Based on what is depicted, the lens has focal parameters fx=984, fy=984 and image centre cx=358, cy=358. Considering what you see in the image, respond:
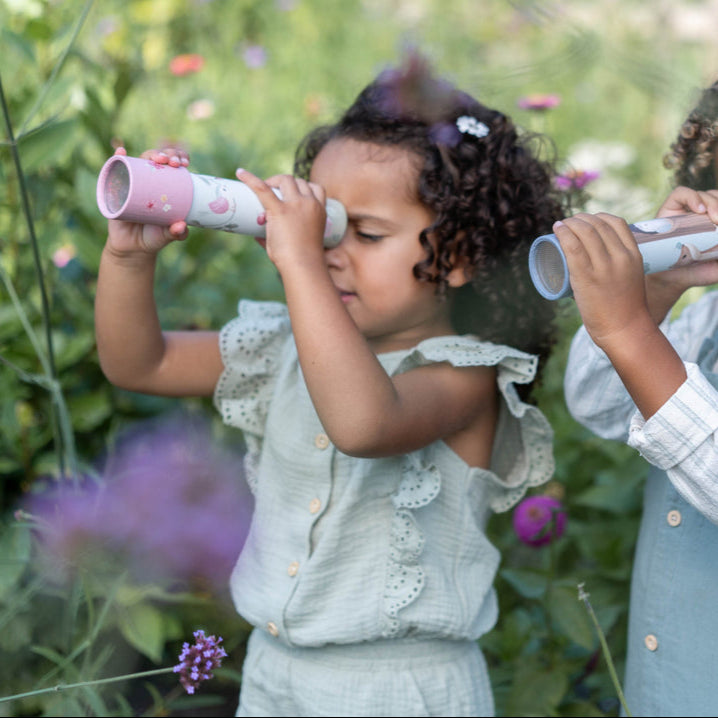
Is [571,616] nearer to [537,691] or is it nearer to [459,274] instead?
[537,691]

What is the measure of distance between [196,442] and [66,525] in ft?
1.41

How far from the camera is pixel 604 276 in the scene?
2.53 ft

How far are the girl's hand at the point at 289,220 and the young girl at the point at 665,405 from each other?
0.30 m

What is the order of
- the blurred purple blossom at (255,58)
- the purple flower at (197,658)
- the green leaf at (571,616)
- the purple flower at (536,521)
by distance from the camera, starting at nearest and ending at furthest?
the purple flower at (197,658)
the green leaf at (571,616)
the purple flower at (536,521)
the blurred purple blossom at (255,58)

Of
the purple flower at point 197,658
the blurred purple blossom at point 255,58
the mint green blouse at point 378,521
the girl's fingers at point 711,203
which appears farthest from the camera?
the blurred purple blossom at point 255,58

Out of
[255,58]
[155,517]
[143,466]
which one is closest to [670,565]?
[155,517]

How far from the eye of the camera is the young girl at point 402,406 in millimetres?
1121

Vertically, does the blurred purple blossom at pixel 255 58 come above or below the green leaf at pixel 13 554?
below

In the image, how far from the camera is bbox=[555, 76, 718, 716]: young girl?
0.78 meters

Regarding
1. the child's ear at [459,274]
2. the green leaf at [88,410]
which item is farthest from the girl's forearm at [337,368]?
the green leaf at [88,410]

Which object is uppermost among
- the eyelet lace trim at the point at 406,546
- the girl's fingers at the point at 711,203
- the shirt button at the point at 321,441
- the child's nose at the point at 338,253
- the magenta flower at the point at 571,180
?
the girl's fingers at the point at 711,203

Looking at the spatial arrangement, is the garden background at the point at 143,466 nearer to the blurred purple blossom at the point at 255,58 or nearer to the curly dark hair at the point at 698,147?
the curly dark hair at the point at 698,147

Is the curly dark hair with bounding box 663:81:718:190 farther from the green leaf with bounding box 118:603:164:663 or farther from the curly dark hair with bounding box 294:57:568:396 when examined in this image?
the green leaf with bounding box 118:603:164:663

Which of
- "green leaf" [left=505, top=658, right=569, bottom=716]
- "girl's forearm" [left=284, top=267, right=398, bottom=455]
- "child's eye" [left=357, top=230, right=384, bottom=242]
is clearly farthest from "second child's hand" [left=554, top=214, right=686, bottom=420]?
"green leaf" [left=505, top=658, right=569, bottom=716]
